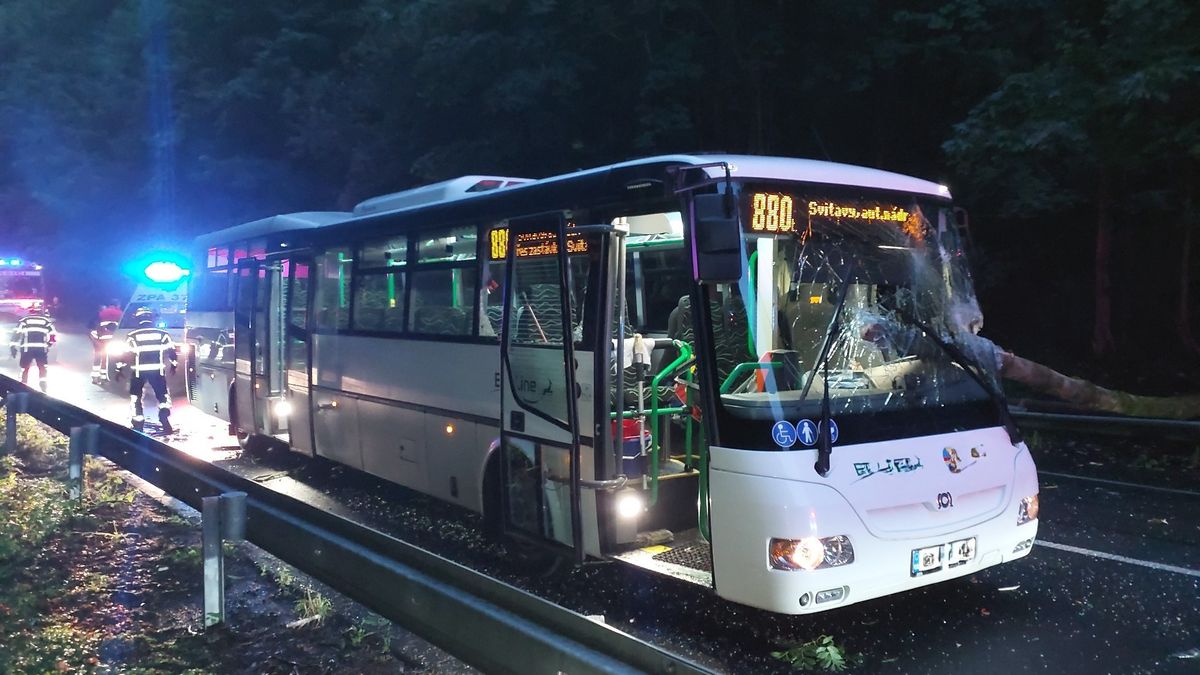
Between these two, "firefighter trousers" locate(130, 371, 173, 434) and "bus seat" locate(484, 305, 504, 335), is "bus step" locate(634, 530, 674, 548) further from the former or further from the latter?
"firefighter trousers" locate(130, 371, 173, 434)

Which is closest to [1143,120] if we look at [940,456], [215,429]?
[940,456]

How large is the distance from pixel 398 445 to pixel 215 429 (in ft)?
24.9

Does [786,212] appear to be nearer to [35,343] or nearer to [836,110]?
[836,110]

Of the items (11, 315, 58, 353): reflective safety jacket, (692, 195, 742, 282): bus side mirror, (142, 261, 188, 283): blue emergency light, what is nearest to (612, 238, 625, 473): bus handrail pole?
(692, 195, 742, 282): bus side mirror

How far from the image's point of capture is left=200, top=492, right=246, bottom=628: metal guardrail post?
17.2 ft

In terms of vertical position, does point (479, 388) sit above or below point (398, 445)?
above

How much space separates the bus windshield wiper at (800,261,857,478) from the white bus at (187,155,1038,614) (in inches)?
0.7

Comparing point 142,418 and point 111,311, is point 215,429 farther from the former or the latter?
point 111,311

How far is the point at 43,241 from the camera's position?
46.9 meters

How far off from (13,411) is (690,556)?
8.24 m

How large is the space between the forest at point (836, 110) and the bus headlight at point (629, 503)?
804 centimetres

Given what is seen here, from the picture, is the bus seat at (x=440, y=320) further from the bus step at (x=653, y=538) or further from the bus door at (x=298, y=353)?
the bus door at (x=298, y=353)

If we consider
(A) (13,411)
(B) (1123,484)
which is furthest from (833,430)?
(A) (13,411)

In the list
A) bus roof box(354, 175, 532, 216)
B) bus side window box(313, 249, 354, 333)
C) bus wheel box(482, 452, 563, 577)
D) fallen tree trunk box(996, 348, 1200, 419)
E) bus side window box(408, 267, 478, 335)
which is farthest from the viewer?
fallen tree trunk box(996, 348, 1200, 419)
